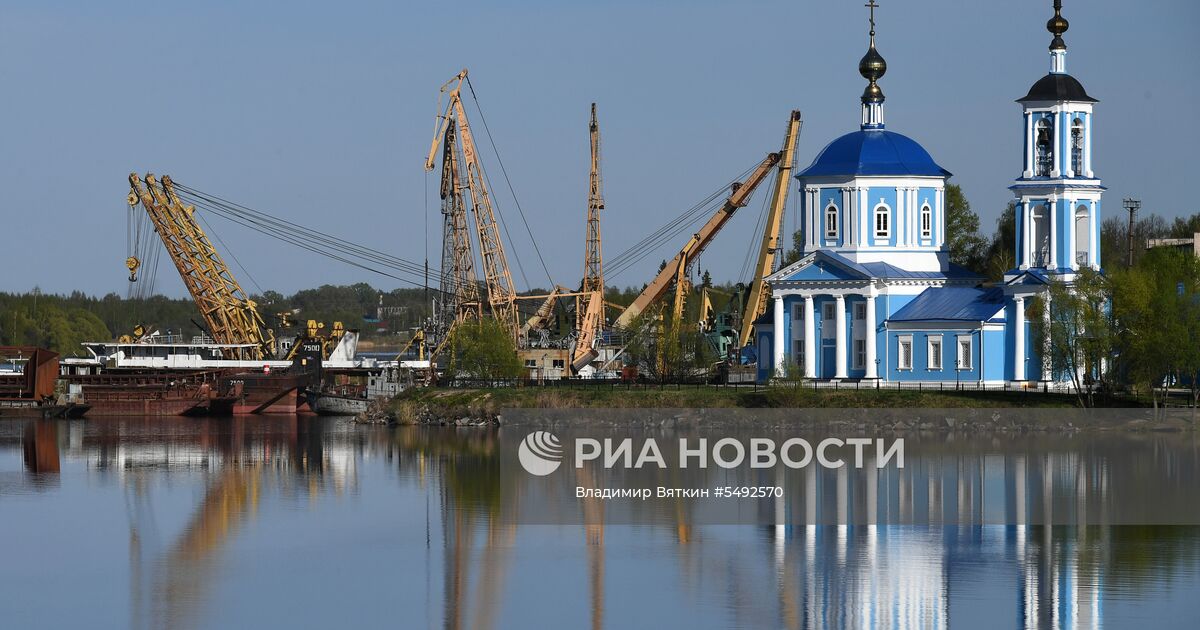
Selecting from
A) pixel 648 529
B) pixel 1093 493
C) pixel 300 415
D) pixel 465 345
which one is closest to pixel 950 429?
pixel 1093 493

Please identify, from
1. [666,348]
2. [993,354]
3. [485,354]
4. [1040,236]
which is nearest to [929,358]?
[993,354]

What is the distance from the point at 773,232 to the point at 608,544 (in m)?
43.7

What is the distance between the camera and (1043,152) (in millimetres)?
58656

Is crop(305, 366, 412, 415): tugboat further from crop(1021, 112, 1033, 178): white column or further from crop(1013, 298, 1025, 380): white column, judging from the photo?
crop(1021, 112, 1033, 178): white column

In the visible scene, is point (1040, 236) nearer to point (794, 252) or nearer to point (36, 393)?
point (794, 252)

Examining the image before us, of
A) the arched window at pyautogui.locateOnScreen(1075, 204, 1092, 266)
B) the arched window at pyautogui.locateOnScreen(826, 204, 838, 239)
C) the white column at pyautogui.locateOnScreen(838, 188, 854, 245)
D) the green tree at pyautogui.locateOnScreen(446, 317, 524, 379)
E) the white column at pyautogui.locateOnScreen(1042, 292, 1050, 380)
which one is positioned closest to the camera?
the white column at pyautogui.locateOnScreen(1042, 292, 1050, 380)

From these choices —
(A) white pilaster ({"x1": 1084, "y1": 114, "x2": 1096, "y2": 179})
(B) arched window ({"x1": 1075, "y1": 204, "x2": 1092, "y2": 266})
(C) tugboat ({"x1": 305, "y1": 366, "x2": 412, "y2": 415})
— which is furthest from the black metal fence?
(C) tugboat ({"x1": 305, "y1": 366, "x2": 412, "y2": 415})

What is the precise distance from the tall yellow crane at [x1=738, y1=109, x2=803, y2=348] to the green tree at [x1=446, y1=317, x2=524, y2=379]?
9422 millimetres

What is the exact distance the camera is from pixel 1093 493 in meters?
37.8

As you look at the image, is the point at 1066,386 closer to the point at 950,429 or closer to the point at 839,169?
the point at 950,429

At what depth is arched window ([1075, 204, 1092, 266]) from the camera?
192 ft

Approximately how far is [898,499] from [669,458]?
33.2ft

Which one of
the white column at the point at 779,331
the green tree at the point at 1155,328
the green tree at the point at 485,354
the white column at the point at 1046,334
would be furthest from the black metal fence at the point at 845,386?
the green tree at the point at 485,354

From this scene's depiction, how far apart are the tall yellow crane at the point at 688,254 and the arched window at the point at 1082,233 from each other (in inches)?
775
